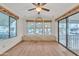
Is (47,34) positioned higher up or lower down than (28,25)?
lower down

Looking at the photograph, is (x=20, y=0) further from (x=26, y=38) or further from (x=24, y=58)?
(x=26, y=38)

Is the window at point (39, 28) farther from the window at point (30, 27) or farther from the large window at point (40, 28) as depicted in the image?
the window at point (30, 27)

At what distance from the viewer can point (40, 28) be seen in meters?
11.2

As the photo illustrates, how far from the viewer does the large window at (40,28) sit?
11086 mm

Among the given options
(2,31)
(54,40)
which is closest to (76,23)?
(2,31)

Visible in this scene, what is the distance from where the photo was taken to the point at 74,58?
1.27 meters

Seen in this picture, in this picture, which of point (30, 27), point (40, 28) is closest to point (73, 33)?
point (40, 28)

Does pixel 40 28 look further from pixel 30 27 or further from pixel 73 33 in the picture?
pixel 73 33

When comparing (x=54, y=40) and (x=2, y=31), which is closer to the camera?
(x=2, y=31)

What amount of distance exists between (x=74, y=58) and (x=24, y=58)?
465 mm

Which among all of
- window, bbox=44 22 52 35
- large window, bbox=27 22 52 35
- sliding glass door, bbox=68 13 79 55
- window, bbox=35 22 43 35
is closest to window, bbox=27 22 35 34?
large window, bbox=27 22 52 35

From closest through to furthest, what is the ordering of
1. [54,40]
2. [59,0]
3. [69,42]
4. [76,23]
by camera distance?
[59,0]
[76,23]
[69,42]
[54,40]

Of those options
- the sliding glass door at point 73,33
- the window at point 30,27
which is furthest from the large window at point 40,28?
the sliding glass door at point 73,33

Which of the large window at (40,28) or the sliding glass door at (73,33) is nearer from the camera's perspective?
the sliding glass door at (73,33)
